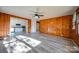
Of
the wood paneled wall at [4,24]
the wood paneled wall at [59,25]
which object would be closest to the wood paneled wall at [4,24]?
the wood paneled wall at [4,24]

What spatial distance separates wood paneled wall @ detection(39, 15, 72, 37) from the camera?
807cm

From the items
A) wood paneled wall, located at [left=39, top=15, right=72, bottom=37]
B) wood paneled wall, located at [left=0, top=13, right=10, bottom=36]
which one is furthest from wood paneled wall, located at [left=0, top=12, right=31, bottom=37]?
wood paneled wall, located at [left=39, top=15, right=72, bottom=37]

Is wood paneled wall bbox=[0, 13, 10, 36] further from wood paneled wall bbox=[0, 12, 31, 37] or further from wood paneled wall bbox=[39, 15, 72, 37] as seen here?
wood paneled wall bbox=[39, 15, 72, 37]

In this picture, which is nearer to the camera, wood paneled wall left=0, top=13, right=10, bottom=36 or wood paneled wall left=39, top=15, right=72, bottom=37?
wood paneled wall left=0, top=13, right=10, bottom=36

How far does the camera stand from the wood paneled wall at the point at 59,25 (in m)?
8.07

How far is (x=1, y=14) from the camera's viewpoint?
749 centimetres

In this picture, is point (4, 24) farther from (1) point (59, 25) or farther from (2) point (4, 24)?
(1) point (59, 25)

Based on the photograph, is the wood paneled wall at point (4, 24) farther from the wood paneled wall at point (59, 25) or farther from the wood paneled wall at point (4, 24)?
the wood paneled wall at point (59, 25)

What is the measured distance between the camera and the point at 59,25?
908 centimetres

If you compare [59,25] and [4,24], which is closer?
[4,24]

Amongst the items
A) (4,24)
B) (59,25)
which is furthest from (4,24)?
(59,25)
